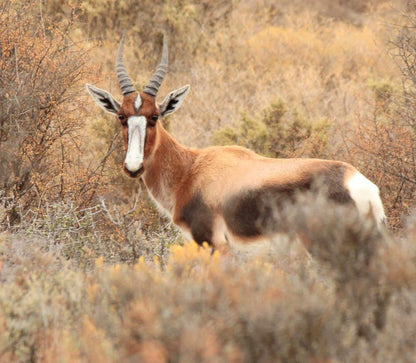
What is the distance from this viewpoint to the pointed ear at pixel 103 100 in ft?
20.2

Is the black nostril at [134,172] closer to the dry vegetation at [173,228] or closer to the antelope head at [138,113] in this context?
the antelope head at [138,113]

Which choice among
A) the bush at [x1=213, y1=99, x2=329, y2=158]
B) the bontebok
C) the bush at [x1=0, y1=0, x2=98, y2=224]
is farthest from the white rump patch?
the bush at [x1=213, y1=99, x2=329, y2=158]

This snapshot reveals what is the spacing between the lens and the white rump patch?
498 centimetres

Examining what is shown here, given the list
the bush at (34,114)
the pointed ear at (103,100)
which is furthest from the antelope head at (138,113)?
the bush at (34,114)

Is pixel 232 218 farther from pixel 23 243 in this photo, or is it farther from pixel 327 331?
pixel 327 331

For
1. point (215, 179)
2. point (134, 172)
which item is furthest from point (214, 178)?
point (134, 172)

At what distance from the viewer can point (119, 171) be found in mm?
8555

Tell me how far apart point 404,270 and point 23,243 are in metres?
3.09

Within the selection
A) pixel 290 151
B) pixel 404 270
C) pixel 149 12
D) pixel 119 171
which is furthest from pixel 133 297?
pixel 149 12

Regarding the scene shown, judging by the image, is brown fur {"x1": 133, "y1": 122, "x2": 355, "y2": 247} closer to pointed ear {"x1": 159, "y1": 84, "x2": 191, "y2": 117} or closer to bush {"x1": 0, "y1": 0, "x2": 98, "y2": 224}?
pointed ear {"x1": 159, "y1": 84, "x2": 191, "y2": 117}

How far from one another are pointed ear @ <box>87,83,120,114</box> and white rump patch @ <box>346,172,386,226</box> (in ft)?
8.26

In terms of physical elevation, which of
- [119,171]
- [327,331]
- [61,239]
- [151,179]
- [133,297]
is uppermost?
[327,331]

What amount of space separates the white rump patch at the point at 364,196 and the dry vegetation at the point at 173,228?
0.32m

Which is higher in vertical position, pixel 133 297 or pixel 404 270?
pixel 404 270
